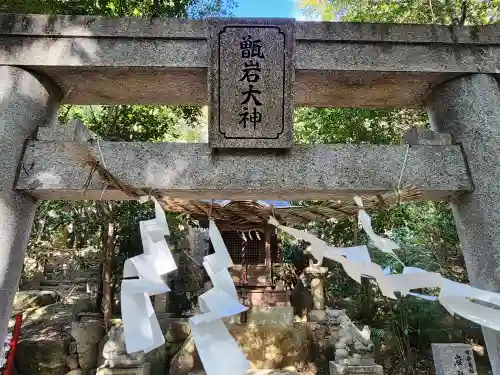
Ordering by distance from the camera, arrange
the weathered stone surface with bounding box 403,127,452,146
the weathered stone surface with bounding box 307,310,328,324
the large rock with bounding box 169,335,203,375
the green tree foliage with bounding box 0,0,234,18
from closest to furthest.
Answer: the weathered stone surface with bounding box 403,127,452,146 < the green tree foliage with bounding box 0,0,234,18 < the large rock with bounding box 169,335,203,375 < the weathered stone surface with bounding box 307,310,328,324

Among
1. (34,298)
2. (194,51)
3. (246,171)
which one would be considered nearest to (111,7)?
(194,51)

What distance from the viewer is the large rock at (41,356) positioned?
8.62 m

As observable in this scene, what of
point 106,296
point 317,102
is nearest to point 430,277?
point 317,102

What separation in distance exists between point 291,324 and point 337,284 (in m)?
3.81

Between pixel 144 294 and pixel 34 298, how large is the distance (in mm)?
13077

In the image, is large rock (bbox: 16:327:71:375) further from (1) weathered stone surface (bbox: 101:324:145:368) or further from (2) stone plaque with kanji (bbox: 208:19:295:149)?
(2) stone plaque with kanji (bbox: 208:19:295:149)

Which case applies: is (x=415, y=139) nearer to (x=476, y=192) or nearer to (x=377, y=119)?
(x=476, y=192)

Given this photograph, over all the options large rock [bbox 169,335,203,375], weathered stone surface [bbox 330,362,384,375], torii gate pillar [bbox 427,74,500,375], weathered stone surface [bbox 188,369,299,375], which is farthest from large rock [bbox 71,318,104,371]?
torii gate pillar [bbox 427,74,500,375]

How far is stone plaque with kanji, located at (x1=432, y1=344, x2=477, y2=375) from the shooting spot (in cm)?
573

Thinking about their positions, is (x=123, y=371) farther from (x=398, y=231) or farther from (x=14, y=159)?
(x=398, y=231)

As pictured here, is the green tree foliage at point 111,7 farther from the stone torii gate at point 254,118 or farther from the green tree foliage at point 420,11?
the green tree foliage at point 420,11

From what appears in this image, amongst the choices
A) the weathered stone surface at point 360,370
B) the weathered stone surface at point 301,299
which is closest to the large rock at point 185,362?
the weathered stone surface at point 360,370

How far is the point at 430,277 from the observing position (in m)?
1.78

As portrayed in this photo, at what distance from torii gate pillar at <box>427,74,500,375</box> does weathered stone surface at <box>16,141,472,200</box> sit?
0.12m
